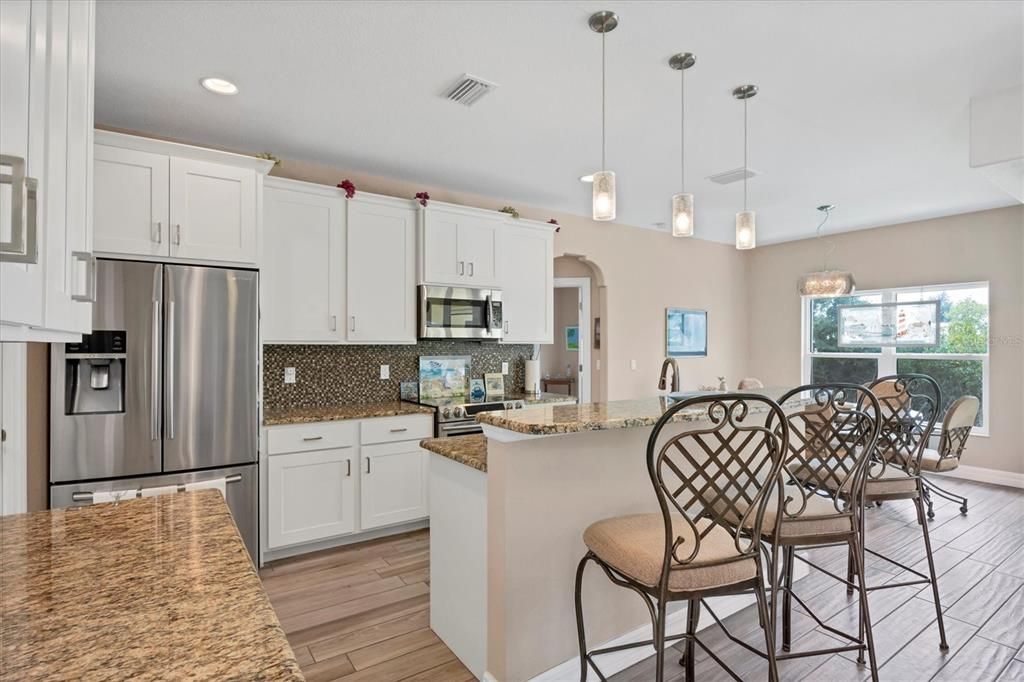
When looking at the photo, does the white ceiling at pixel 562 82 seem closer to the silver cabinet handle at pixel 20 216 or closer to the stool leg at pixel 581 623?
the silver cabinet handle at pixel 20 216

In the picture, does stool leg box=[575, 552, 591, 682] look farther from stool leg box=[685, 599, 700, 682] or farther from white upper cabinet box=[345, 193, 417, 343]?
white upper cabinet box=[345, 193, 417, 343]

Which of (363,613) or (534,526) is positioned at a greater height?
(534,526)

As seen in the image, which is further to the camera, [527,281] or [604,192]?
[527,281]

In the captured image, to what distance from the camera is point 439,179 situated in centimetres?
425

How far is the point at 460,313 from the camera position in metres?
4.17

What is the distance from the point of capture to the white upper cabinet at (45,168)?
1.71ft

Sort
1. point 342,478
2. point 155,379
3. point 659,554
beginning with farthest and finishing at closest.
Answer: point 342,478
point 155,379
point 659,554

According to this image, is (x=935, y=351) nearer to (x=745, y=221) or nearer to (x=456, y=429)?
(x=745, y=221)

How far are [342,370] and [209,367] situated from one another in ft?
3.80

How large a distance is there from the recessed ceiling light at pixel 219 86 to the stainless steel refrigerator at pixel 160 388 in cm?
95

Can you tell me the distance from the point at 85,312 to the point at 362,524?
9.32ft

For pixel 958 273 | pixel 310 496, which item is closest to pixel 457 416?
pixel 310 496

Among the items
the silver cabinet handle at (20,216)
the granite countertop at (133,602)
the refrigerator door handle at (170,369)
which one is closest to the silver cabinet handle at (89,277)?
the silver cabinet handle at (20,216)

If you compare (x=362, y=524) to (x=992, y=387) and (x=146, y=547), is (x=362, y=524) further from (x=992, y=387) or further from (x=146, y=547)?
(x=992, y=387)
